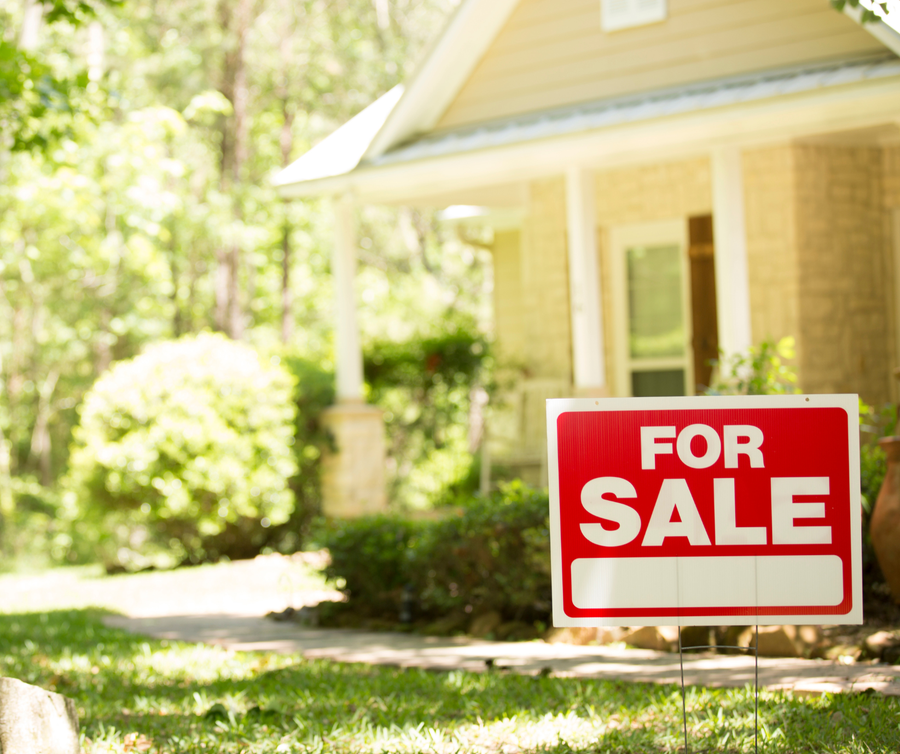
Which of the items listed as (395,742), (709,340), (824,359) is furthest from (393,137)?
(395,742)

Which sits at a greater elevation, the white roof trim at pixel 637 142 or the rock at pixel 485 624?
the white roof trim at pixel 637 142

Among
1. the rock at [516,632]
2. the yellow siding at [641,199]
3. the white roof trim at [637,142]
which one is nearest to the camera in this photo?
the rock at [516,632]

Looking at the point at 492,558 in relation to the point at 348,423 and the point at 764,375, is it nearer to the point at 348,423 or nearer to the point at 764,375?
the point at 764,375

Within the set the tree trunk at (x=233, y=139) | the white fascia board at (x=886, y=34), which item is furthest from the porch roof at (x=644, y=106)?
the tree trunk at (x=233, y=139)

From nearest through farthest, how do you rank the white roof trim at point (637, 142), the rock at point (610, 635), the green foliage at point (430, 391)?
the rock at point (610, 635) → the white roof trim at point (637, 142) → the green foliage at point (430, 391)

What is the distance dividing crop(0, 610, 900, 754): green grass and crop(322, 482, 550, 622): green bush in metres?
1.25

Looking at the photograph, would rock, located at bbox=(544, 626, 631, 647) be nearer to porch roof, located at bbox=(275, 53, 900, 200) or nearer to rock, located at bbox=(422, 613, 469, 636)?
rock, located at bbox=(422, 613, 469, 636)

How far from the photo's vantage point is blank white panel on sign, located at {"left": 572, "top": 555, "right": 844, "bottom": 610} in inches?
127

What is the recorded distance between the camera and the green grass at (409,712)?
385 centimetres

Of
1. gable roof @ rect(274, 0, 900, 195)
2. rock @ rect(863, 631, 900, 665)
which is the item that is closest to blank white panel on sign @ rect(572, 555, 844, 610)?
rock @ rect(863, 631, 900, 665)

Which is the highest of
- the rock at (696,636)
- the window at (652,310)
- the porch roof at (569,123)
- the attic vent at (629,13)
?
the attic vent at (629,13)

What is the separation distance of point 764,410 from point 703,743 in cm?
131

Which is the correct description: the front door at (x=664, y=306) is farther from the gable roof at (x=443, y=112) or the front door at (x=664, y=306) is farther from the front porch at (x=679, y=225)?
the gable roof at (x=443, y=112)

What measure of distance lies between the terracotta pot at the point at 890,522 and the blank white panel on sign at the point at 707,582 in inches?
88.8
